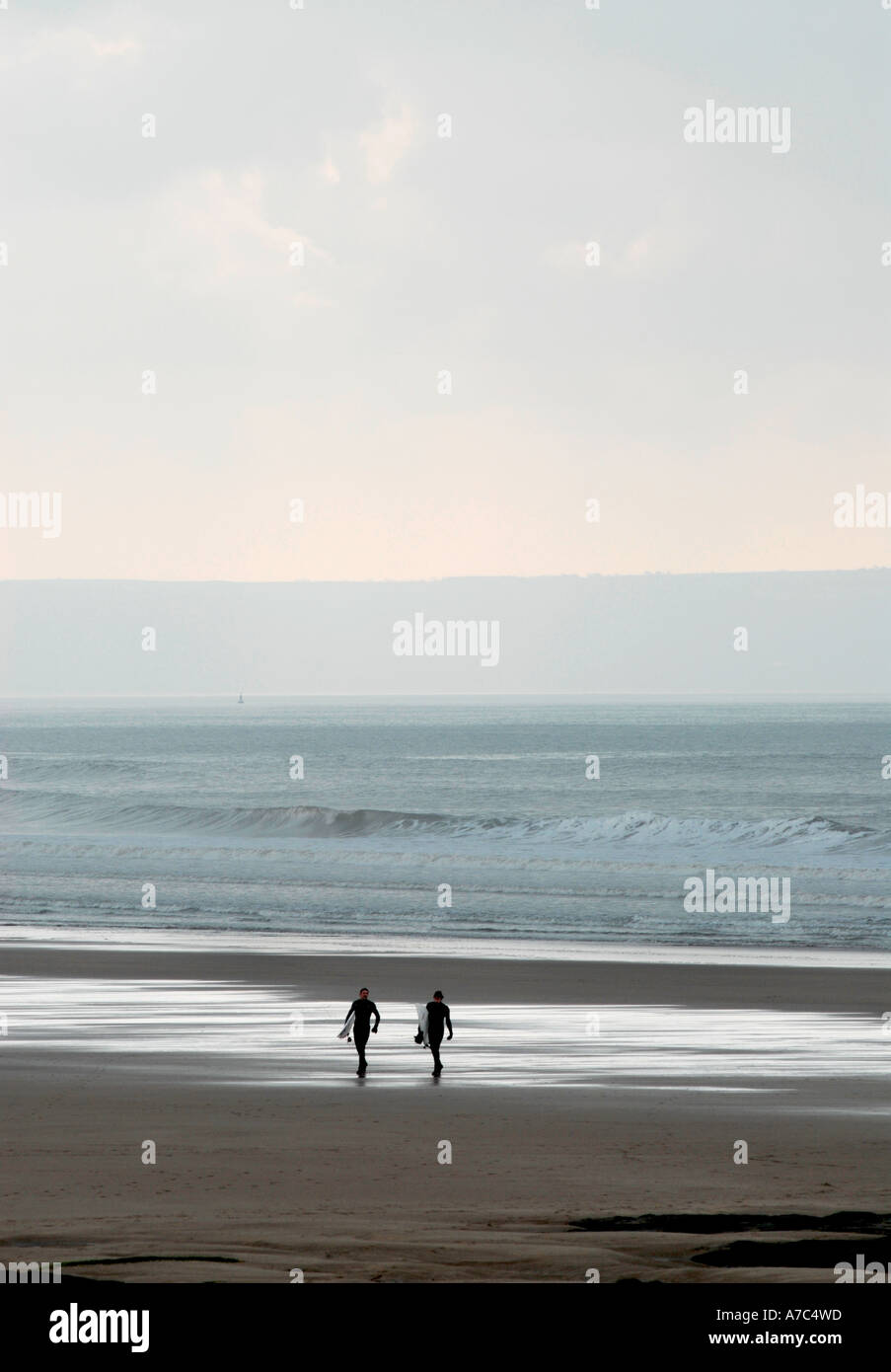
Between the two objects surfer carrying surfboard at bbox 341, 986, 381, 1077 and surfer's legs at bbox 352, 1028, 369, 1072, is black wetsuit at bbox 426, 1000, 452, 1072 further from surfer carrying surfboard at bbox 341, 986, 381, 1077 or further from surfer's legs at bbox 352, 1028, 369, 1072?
surfer's legs at bbox 352, 1028, 369, 1072

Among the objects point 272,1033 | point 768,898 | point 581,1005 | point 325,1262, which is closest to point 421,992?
point 581,1005

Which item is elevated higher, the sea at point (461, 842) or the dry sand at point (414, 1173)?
the sea at point (461, 842)

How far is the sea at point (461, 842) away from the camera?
139ft

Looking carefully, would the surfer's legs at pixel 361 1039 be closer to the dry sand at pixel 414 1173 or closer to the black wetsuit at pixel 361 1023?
the black wetsuit at pixel 361 1023

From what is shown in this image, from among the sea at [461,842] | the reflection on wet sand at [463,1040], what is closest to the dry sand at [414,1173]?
the reflection on wet sand at [463,1040]

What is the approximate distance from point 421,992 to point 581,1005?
3.45 metres

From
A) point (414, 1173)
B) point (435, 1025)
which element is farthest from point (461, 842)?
point (414, 1173)

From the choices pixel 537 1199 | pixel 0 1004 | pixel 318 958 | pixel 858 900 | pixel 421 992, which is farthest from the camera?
pixel 858 900

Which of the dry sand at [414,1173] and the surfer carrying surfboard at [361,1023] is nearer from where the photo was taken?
the dry sand at [414,1173]

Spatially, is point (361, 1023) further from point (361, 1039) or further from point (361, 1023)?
point (361, 1039)

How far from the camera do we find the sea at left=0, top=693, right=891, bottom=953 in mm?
42281

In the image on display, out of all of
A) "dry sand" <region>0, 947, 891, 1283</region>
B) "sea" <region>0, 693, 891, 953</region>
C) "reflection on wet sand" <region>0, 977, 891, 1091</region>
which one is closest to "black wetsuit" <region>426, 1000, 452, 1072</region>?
"reflection on wet sand" <region>0, 977, 891, 1091</region>

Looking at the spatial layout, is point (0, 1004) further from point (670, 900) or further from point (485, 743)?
point (485, 743)
